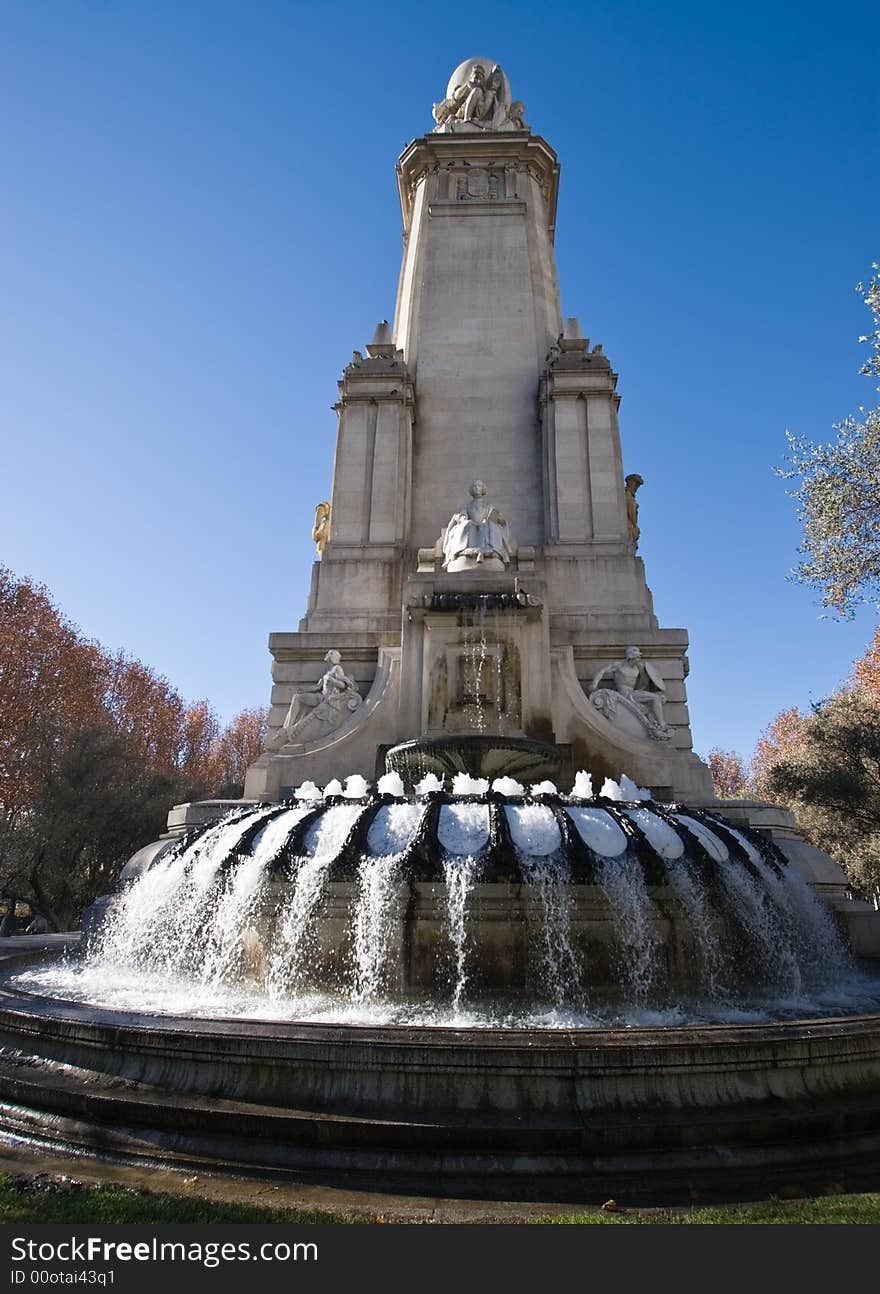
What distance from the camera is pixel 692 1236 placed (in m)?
3.15

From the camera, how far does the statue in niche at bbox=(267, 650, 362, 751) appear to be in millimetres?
13844

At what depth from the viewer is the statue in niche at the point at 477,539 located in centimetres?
1461

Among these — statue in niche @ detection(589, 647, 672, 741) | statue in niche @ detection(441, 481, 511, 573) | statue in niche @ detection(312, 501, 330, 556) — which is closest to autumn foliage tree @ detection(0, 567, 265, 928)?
statue in niche @ detection(312, 501, 330, 556)

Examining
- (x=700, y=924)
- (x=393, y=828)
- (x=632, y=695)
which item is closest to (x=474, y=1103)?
(x=393, y=828)

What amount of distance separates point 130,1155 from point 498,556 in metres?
11.8

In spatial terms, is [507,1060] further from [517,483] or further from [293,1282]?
[517,483]

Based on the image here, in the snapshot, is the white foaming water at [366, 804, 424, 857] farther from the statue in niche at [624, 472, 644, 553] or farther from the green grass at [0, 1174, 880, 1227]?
the statue in niche at [624, 472, 644, 553]

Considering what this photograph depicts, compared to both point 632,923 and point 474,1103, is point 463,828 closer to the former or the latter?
point 632,923

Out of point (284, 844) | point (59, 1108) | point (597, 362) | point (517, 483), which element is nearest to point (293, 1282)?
point (59, 1108)

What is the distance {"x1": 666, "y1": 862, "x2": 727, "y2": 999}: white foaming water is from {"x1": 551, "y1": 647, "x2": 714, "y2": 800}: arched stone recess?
5.06 metres

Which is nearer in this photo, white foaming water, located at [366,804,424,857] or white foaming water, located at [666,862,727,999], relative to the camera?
white foaming water, located at [666,862,727,999]

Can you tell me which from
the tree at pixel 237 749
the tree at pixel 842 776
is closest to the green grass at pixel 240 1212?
the tree at pixel 842 776

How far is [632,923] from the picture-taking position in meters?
7.18

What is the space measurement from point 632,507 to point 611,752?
24.2ft
